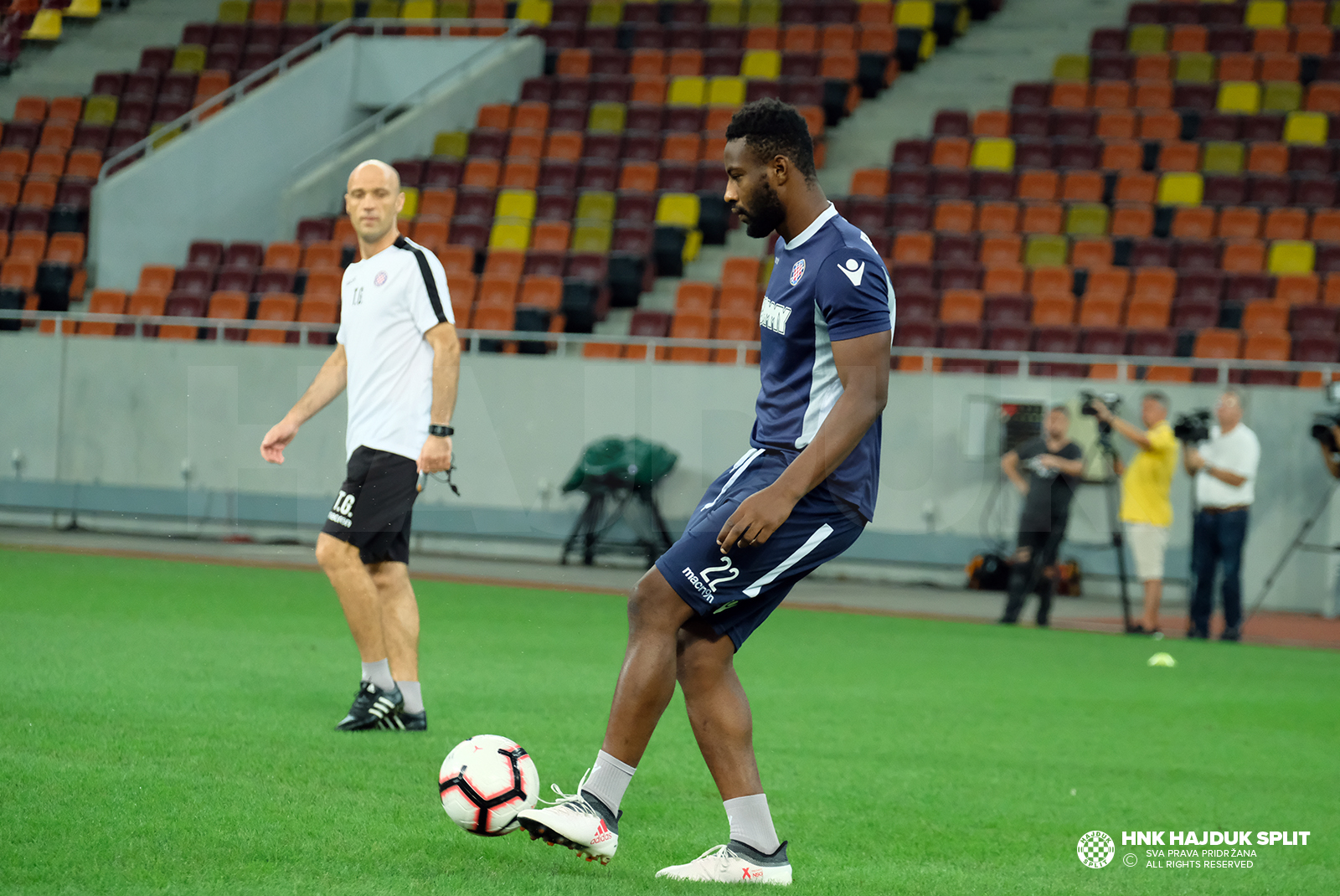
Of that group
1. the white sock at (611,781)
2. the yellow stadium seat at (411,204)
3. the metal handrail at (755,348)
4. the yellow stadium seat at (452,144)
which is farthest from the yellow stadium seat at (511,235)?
the white sock at (611,781)

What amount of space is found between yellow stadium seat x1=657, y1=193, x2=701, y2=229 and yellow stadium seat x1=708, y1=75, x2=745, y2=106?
2.57 meters

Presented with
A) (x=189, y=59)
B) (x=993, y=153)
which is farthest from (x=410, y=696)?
(x=189, y=59)

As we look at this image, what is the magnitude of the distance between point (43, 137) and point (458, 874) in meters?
23.6

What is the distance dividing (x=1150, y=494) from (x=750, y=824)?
10354 millimetres

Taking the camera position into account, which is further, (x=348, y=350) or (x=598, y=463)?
(x=598, y=463)

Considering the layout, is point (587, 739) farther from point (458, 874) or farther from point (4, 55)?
point (4, 55)

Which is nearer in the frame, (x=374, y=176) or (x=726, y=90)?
(x=374, y=176)

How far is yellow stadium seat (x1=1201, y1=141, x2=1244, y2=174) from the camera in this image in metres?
20.3

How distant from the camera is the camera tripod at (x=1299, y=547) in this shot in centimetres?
1359

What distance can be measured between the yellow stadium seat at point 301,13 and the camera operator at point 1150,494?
1832 cm

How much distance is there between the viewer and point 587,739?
6.43 meters

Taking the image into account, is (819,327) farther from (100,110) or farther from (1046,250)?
(100,110)

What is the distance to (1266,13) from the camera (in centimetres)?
2297

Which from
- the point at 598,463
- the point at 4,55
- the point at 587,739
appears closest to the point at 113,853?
the point at 587,739
